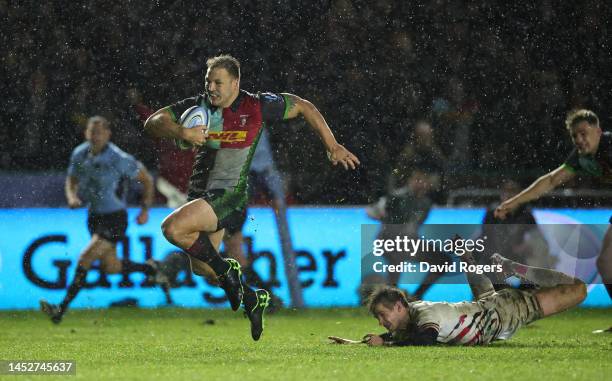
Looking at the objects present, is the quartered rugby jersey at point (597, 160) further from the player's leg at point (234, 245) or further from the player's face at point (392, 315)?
the player's leg at point (234, 245)

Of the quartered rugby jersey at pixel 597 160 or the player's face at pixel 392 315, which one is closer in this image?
the player's face at pixel 392 315

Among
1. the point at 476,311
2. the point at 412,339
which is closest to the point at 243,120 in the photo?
the point at 412,339

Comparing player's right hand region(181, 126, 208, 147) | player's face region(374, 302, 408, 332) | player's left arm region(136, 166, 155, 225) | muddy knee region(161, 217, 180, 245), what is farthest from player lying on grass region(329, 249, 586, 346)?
player's left arm region(136, 166, 155, 225)

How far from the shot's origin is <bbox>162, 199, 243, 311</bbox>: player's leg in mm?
6934

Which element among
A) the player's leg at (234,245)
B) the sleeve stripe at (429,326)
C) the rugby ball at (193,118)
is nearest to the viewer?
the sleeve stripe at (429,326)

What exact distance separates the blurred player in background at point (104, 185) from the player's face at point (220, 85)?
8.21ft

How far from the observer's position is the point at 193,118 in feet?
23.7

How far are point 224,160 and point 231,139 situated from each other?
0.14m

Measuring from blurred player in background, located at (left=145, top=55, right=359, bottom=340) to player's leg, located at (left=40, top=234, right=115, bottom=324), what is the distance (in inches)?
74.6

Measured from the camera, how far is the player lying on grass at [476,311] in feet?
22.2

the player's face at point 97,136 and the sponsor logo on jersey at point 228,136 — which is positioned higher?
the sponsor logo on jersey at point 228,136

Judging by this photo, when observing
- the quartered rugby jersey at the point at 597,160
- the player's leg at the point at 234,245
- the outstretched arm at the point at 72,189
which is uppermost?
the quartered rugby jersey at the point at 597,160
